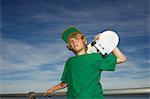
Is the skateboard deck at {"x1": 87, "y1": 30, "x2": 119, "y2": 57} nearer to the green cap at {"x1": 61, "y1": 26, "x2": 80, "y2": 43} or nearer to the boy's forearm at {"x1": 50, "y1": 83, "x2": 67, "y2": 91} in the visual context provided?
the green cap at {"x1": 61, "y1": 26, "x2": 80, "y2": 43}

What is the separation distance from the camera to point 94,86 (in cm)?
234

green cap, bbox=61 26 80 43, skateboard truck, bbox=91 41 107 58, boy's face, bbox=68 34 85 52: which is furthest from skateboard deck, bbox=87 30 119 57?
green cap, bbox=61 26 80 43

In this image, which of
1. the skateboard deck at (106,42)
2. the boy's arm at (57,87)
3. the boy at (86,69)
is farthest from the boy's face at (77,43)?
the boy's arm at (57,87)

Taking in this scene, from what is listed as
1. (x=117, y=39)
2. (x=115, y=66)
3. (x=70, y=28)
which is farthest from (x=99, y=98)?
(x=70, y=28)

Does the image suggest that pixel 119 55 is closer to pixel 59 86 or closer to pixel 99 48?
pixel 99 48

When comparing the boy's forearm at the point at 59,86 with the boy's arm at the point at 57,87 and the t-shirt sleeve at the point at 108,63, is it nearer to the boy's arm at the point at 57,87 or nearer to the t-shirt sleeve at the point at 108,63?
the boy's arm at the point at 57,87

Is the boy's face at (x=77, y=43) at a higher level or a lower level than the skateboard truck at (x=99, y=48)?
higher

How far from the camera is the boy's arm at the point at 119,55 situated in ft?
7.67

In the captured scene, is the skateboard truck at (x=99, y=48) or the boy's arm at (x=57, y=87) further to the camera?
the boy's arm at (x=57, y=87)

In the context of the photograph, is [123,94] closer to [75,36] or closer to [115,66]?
[115,66]

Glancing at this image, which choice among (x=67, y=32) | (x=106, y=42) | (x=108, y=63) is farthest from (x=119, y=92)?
(x=67, y=32)

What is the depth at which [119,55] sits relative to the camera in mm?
2350

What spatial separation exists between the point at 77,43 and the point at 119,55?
0.36 m

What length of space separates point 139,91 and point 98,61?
0.37 metres
